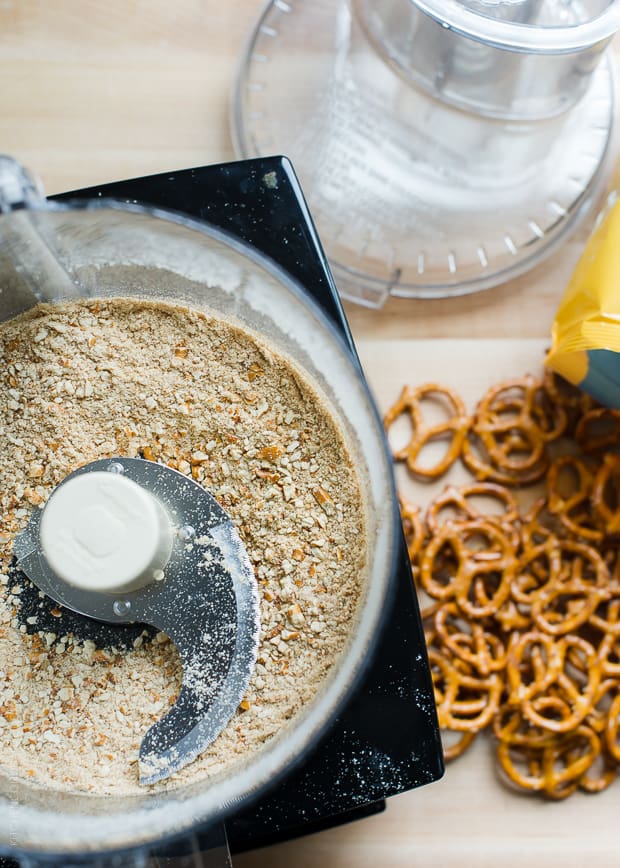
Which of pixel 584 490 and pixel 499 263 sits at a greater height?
pixel 499 263

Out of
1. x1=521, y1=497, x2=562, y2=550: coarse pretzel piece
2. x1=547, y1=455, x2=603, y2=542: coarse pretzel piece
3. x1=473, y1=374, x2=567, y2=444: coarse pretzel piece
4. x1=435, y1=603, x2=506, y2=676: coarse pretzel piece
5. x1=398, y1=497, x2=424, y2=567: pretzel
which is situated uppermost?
x1=473, y1=374, x2=567, y2=444: coarse pretzel piece

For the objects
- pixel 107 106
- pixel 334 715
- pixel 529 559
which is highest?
pixel 107 106

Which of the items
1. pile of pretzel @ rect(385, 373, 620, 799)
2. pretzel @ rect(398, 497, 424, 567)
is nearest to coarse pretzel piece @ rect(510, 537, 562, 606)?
pile of pretzel @ rect(385, 373, 620, 799)

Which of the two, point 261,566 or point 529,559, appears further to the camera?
point 529,559

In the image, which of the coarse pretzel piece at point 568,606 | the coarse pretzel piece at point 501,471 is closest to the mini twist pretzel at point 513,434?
the coarse pretzel piece at point 501,471

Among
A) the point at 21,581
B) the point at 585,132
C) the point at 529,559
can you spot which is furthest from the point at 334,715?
the point at 585,132

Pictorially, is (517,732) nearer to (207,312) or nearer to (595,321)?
(595,321)

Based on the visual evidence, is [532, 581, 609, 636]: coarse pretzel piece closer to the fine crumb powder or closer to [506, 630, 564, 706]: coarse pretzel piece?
[506, 630, 564, 706]: coarse pretzel piece

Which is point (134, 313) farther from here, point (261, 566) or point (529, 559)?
point (529, 559)
